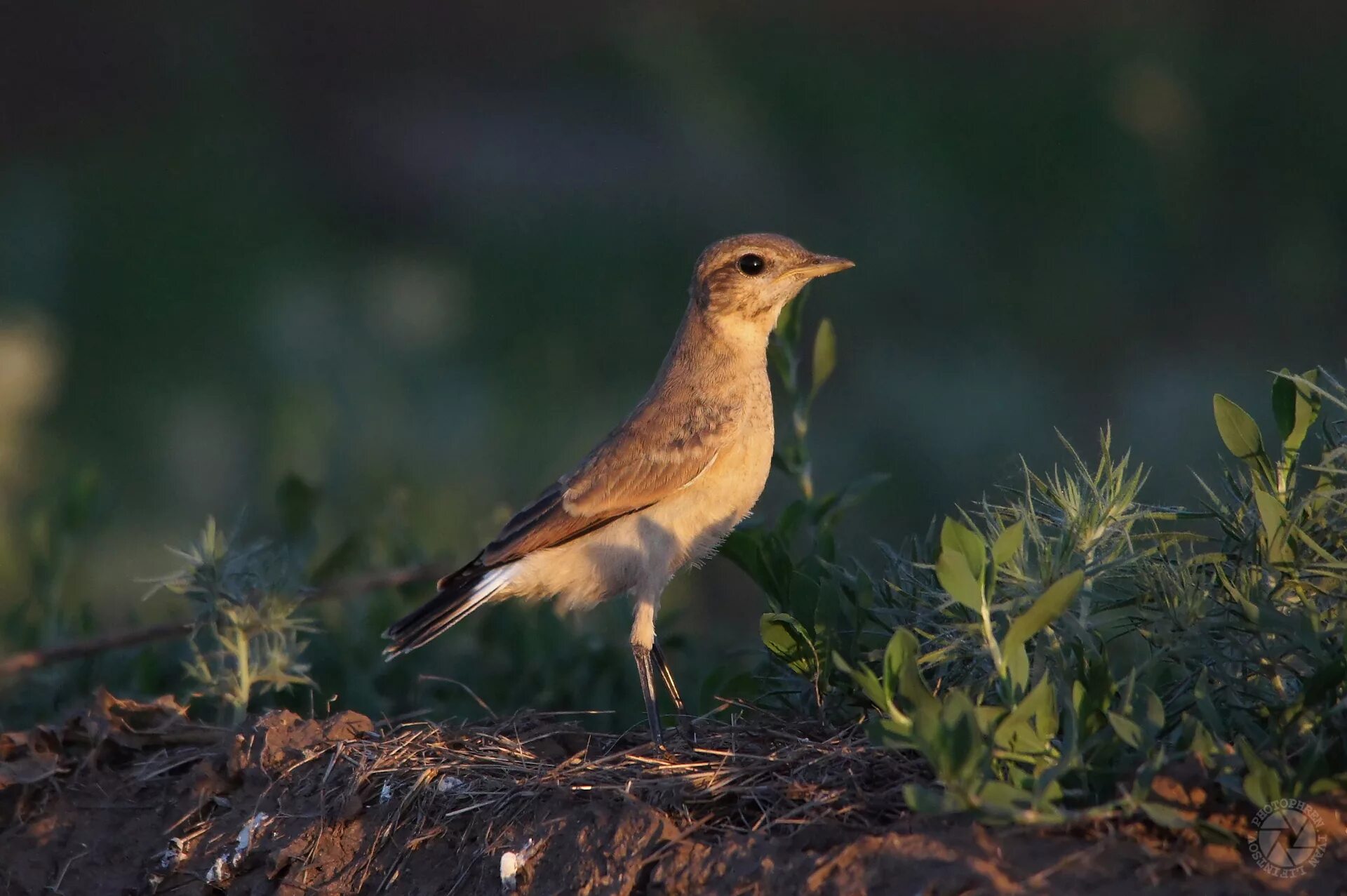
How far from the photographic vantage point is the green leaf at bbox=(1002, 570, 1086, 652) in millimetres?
3547

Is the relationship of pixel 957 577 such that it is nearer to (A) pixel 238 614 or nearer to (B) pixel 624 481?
(B) pixel 624 481

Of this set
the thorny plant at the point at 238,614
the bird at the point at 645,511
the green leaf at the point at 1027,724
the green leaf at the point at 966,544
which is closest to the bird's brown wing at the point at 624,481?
the bird at the point at 645,511

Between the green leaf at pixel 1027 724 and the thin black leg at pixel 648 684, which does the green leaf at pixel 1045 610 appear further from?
the thin black leg at pixel 648 684

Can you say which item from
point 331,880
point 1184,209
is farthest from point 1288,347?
point 331,880

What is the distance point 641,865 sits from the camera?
152 inches

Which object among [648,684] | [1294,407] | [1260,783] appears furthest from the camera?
[648,684]

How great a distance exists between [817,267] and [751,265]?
0.28 meters

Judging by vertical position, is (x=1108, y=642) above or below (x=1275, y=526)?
below

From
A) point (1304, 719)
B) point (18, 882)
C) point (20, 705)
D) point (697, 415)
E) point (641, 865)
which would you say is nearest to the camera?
point (1304, 719)

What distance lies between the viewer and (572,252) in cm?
1450

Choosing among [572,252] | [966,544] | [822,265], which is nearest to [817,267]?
[822,265]

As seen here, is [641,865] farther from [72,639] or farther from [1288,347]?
[1288,347]

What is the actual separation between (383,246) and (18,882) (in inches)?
429

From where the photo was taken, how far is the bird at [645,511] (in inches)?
233
